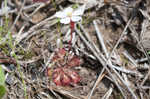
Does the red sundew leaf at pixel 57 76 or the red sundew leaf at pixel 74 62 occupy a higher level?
the red sundew leaf at pixel 74 62

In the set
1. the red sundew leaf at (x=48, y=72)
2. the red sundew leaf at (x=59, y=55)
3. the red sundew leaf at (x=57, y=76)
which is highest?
the red sundew leaf at (x=59, y=55)

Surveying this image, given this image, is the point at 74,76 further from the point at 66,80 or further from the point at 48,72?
the point at 48,72

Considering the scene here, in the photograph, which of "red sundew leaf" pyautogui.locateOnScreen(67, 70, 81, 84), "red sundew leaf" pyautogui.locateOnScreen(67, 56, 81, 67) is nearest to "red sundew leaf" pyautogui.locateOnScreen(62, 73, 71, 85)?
"red sundew leaf" pyautogui.locateOnScreen(67, 70, 81, 84)

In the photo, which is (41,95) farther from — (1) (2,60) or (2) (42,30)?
(2) (42,30)

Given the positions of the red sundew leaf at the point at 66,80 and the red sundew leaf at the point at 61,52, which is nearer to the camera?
the red sundew leaf at the point at 66,80

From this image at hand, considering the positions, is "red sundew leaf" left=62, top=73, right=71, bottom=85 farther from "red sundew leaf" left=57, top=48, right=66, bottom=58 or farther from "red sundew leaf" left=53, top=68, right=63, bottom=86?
"red sundew leaf" left=57, top=48, right=66, bottom=58

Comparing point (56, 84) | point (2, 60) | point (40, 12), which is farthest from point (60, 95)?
point (40, 12)

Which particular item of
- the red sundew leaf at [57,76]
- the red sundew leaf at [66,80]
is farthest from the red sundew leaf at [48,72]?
the red sundew leaf at [66,80]

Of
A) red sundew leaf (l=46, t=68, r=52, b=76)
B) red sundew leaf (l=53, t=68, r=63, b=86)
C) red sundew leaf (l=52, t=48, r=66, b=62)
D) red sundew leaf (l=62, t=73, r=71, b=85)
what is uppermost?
red sundew leaf (l=52, t=48, r=66, b=62)

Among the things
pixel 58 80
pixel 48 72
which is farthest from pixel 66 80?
pixel 48 72

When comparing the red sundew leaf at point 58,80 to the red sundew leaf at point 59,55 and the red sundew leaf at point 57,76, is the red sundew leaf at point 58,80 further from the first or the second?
the red sundew leaf at point 59,55

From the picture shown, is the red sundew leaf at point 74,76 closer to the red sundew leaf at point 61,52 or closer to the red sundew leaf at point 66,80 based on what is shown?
the red sundew leaf at point 66,80
